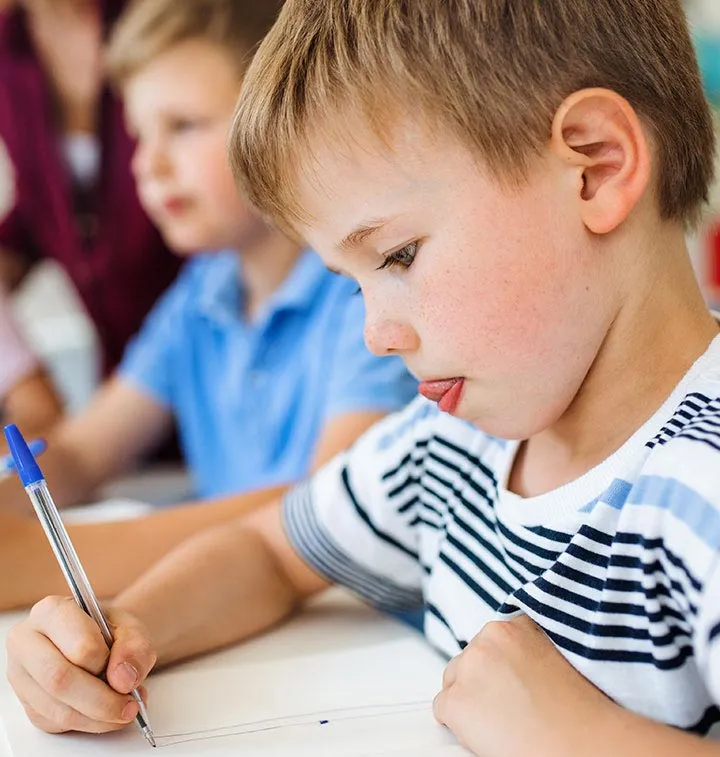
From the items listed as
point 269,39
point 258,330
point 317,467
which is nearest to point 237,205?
point 258,330

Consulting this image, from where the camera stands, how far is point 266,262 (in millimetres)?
1255

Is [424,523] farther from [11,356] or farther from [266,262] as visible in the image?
[11,356]

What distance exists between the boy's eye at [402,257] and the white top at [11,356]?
993mm

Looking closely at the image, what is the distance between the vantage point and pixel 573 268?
1.92ft

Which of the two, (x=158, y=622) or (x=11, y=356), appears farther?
(x=11, y=356)

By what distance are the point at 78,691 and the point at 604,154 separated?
0.39m

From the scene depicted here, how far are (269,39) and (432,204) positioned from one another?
0.16 m

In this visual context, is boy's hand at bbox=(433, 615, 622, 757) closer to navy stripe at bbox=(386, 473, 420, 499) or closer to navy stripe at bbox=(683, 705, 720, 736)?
navy stripe at bbox=(683, 705, 720, 736)

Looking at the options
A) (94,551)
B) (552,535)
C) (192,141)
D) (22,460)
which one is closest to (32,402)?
(192,141)

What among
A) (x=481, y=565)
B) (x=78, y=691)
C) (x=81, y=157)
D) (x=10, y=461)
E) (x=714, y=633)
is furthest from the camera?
(x=81, y=157)

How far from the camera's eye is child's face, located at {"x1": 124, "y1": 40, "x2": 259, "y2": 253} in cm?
121

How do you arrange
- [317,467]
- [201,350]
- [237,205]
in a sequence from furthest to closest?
[201,350] < [237,205] < [317,467]

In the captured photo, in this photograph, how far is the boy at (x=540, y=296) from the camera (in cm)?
55

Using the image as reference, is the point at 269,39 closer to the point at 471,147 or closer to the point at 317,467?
the point at 471,147
